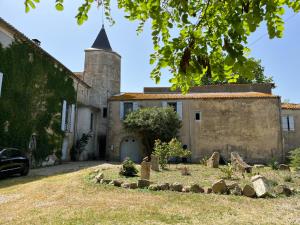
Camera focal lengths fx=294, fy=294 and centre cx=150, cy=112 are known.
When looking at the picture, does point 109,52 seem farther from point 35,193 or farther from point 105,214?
point 105,214

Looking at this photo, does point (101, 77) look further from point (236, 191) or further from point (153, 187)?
point (236, 191)

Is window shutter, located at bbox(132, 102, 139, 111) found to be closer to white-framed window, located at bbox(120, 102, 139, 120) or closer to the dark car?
white-framed window, located at bbox(120, 102, 139, 120)

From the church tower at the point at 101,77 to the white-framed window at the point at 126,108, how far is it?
3.08 m

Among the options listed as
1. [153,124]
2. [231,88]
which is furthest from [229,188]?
[231,88]

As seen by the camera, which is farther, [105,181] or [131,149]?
[131,149]

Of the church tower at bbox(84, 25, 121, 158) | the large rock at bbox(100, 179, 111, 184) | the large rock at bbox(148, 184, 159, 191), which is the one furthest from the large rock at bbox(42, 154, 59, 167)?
the large rock at bbox(148, 184, 159, 191)

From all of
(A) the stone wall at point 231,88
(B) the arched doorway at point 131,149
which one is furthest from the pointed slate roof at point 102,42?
(B) the arched doorway at point 131,149

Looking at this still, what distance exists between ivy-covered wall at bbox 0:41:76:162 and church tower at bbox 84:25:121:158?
6141 mm

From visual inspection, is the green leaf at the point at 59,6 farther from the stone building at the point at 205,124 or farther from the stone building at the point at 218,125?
the stone building at the point at 218,125

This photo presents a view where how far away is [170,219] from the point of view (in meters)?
6.22

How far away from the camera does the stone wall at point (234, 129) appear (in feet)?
79.1

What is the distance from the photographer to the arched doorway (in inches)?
1011

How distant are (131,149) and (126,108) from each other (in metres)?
3.70

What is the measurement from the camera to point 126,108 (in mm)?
26500
